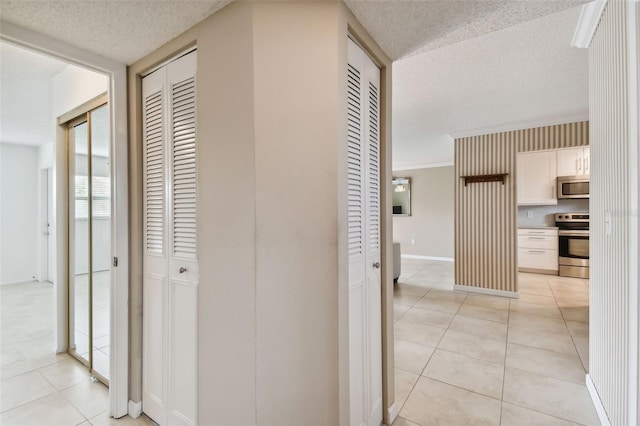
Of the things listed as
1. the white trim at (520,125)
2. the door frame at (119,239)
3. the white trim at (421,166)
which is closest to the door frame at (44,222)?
the door frame at (119,239)

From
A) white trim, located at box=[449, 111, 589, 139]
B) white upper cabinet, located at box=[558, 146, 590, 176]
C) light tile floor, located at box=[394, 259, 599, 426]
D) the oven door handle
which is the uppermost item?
white trim, located at box=[449, 111, 589, 139]

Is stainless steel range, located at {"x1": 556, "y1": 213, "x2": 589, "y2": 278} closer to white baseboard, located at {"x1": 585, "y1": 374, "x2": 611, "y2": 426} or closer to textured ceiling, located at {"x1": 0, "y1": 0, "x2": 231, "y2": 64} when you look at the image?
white baseboard, located at {"x1": 585, "y1": 374, "x2": 611, "y2": 426}

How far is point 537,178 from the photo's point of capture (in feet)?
17.2

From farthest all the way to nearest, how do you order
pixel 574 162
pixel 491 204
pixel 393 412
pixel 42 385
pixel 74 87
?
pixel 574 162 → pixel 491 204 → pixel 74 87 → pixel 42 385 → pixel 393 412

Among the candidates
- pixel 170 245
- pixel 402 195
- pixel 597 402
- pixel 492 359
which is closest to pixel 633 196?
pixel 597 402

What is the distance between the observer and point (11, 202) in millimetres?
4871

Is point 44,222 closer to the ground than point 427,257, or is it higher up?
higher up

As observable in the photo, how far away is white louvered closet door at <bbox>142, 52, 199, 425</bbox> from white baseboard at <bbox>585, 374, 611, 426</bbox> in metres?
2.34

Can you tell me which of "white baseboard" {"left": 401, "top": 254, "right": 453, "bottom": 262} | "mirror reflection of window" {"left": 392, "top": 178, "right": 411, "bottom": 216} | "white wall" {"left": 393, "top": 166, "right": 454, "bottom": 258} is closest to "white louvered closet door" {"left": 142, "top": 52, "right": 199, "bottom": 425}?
"white wall" {"left": 393, "top": 166, "right": 454, "bottom": 258}

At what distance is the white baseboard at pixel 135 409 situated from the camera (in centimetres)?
177

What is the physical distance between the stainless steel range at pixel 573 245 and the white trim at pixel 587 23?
448cm

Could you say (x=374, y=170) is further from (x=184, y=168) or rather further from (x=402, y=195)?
(x=402, y=195)

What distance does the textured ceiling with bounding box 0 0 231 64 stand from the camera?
4.19 ft

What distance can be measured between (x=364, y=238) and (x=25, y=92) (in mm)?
3715
